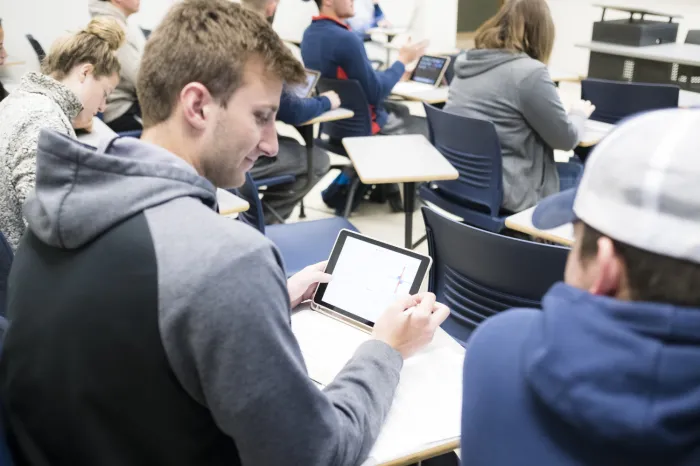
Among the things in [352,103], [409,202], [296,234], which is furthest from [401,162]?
[352,103]

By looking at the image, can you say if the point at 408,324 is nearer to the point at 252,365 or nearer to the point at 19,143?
the point at 252,365

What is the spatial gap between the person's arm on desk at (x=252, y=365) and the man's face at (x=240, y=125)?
10.2 inches

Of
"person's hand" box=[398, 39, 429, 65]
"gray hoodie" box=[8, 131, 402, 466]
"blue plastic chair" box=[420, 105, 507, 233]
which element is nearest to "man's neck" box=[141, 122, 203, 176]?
"gray hoodie" box=[8, 131, 402, 466]

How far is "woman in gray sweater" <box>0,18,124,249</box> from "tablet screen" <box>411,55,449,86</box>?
92.1 inches

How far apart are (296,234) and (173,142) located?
1.41 meters

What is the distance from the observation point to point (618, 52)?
5129mm

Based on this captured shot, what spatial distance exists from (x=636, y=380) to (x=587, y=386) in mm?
44

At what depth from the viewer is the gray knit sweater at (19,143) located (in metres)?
1.81

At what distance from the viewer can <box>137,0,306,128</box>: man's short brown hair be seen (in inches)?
42.3

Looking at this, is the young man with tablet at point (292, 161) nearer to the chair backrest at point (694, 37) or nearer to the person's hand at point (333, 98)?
the person's hand at point (333, 98)

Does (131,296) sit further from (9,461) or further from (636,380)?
(636,380)

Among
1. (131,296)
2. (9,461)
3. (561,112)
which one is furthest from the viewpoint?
(561,112)

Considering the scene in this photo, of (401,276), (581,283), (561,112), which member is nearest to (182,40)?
(401,276)

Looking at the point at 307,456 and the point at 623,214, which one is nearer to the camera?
the point at 623,214
